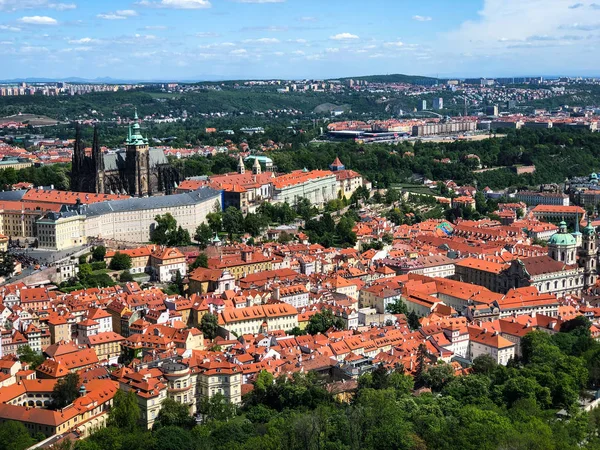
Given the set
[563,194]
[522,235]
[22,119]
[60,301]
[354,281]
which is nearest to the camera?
[60,301]

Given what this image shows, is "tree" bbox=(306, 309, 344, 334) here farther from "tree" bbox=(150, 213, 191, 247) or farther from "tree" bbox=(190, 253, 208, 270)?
"tree" bbox=(150, 213, 191, 247)

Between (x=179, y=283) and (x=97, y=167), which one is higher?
(x=97, y=167)

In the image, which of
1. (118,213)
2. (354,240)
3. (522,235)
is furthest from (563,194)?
(118,213)

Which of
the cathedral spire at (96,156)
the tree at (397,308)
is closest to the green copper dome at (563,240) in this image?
the tree at (397,308)

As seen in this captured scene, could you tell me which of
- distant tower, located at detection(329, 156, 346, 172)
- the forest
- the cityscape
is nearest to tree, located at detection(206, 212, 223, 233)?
the cityscape

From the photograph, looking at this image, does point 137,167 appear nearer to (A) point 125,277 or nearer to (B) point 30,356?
(A) point 125,277

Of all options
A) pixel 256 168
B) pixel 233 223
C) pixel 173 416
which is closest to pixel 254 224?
pixel 233 223

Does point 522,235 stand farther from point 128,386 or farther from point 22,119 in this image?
point 22,119
